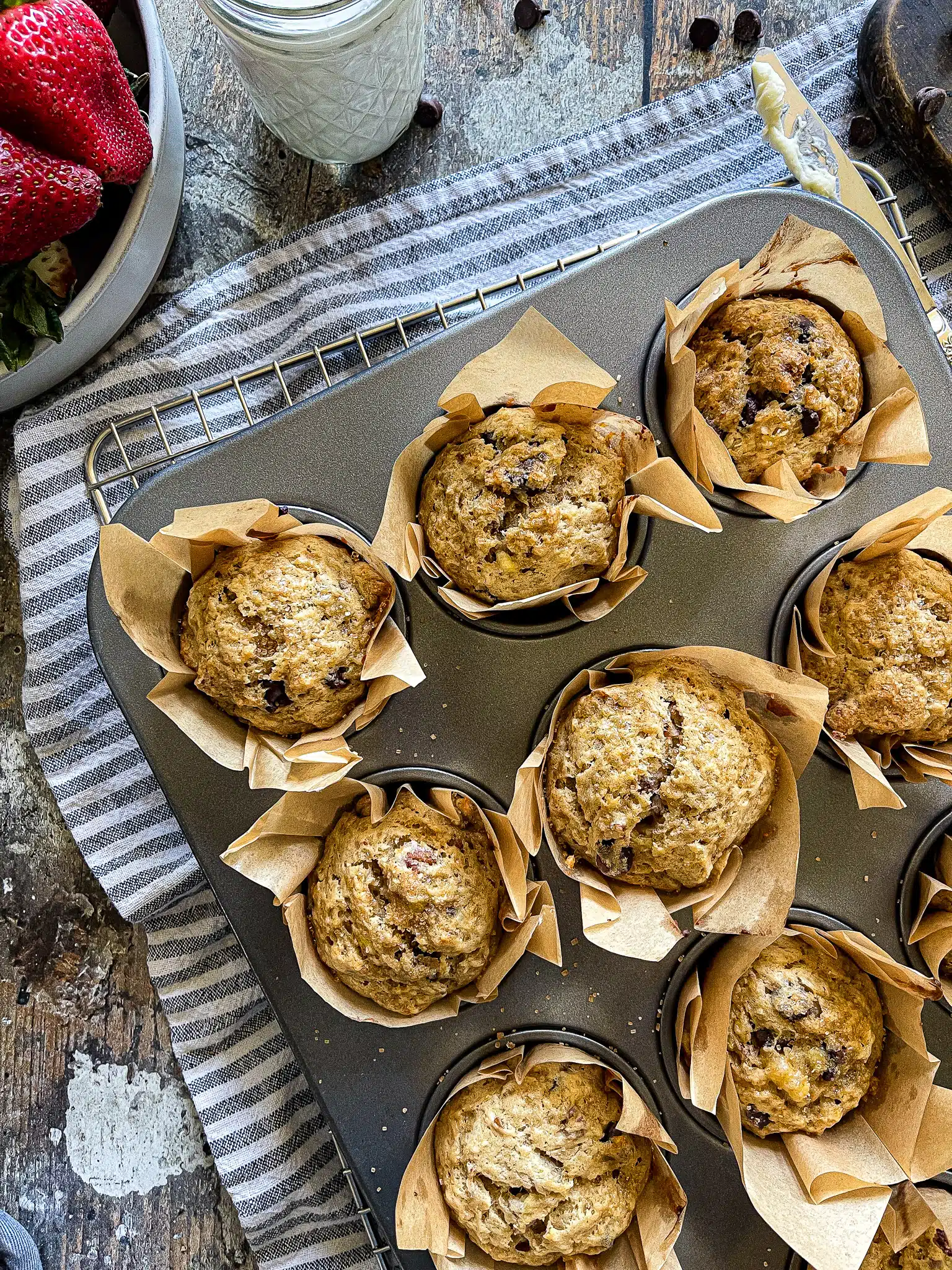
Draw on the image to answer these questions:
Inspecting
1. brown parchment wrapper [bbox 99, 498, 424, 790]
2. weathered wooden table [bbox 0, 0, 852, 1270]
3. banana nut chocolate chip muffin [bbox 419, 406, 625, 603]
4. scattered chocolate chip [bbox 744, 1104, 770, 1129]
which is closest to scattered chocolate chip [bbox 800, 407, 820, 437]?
banana nut chocolate chip muffin [bbox 419, 406, 625, 603]

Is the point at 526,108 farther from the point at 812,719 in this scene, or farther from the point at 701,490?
the point at 812,719

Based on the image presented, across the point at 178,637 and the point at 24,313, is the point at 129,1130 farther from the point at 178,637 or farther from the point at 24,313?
the point at 24,313

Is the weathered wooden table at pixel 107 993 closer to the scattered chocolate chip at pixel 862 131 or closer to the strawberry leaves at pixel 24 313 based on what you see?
the strawberry leaves at pixel 24 313

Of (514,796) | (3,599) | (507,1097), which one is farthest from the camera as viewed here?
(3,599)

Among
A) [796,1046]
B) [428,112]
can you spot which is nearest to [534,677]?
[796,1046]

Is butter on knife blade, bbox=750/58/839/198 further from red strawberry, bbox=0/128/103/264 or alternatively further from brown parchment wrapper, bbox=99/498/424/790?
red strawberry, bbox=0/128/103/264

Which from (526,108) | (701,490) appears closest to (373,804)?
(701,490)
